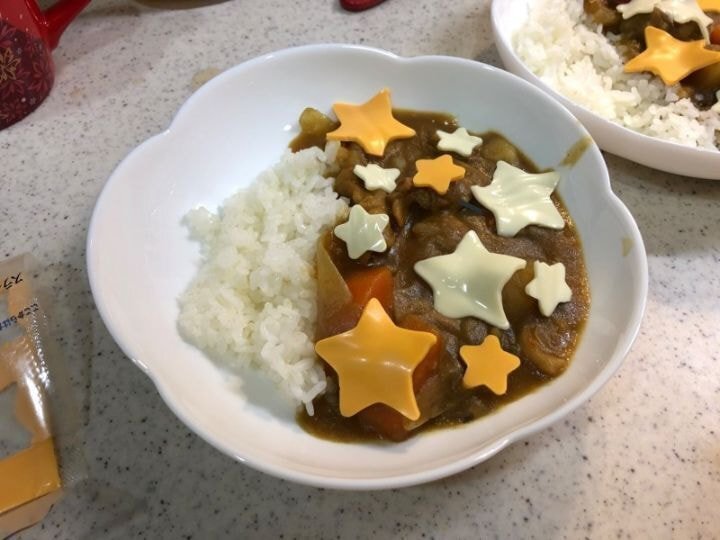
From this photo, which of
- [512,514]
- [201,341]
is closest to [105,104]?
[201,341]

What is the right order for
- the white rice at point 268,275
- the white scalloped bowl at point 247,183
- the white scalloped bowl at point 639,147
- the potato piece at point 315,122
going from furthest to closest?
the potato piece at point 315,122, the white scalloped bowl at point 639,147, the white rice at point 268,275, the white scalloped bowl at point 247,183

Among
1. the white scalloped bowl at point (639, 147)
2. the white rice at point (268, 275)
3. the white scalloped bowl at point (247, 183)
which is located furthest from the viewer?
the white scalloped bowl at point (639, 147)

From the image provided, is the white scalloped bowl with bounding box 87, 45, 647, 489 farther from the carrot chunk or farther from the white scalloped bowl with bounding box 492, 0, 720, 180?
the carrot chunk

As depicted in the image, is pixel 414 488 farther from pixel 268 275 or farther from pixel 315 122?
pixel 315 122

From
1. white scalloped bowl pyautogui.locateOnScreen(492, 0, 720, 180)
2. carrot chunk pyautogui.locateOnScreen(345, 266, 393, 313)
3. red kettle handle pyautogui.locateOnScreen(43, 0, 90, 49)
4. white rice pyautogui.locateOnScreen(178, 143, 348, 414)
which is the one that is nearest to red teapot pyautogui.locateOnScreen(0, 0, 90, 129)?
red kettle handle pyautogui.locateOnScreen(43, 0, 90, 49)

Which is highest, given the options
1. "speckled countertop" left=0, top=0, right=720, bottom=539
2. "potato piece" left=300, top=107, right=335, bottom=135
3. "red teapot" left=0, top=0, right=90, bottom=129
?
"red teapot" left=0, top=0, right=90, bottom=129

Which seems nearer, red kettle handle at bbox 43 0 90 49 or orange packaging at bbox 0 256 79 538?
orange packaging at bbox 0 256 79 538

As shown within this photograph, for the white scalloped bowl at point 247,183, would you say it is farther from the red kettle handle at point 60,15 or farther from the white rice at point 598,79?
the red kettle handle at point 60,15

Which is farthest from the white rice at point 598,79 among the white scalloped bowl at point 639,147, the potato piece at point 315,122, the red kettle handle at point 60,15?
the red kettle handle at point 60,15

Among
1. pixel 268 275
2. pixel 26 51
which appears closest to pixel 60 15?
pixel 26 51
